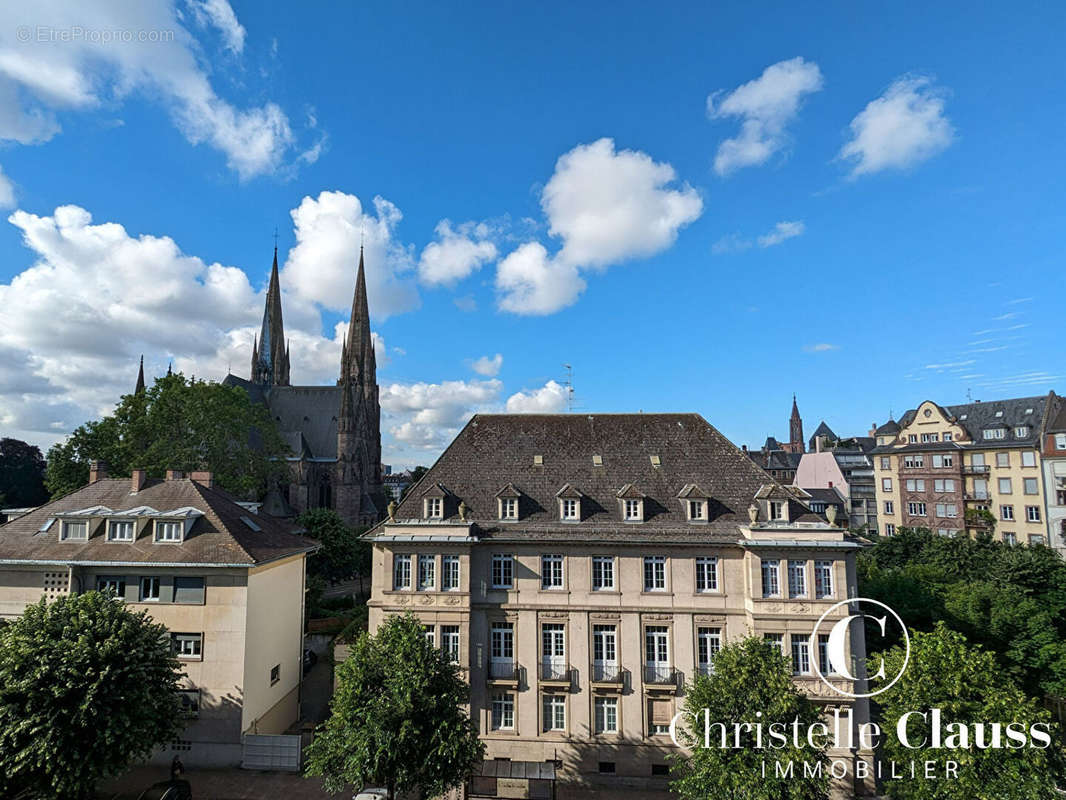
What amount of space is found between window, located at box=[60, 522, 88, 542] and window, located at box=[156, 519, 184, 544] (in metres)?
4.31

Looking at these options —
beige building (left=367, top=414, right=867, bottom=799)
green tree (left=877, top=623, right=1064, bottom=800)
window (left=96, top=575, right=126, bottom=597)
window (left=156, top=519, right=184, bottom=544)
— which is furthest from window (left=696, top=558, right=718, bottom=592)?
window (left=96, top=575, right=126, bottom=597)

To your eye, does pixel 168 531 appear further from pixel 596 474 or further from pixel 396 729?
pixel 596 474

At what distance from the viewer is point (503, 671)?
25.7m

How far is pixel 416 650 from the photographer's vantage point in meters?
21.1

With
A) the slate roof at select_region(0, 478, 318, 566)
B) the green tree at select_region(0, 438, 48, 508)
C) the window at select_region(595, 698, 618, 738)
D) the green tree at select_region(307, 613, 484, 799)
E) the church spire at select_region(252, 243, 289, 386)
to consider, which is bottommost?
the window at select_region(595, 698, 618, 738)

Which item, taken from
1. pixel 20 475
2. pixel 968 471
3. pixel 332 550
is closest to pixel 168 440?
pixel 332 550

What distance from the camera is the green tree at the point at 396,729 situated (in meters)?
19.2

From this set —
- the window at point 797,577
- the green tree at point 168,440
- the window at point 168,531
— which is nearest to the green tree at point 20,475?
the green tree at point 168,440

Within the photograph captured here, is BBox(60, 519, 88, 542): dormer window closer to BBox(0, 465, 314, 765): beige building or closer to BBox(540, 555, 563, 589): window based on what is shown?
BBox(0, 465, 314, 765): beige building

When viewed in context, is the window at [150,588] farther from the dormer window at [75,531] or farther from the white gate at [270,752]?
the white gate at [270,752]

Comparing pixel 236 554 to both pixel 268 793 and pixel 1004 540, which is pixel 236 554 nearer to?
pixel 268 793

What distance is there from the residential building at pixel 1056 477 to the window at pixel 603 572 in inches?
2137

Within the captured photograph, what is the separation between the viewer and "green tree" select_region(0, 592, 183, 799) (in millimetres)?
18469

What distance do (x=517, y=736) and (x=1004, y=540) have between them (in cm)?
5949
